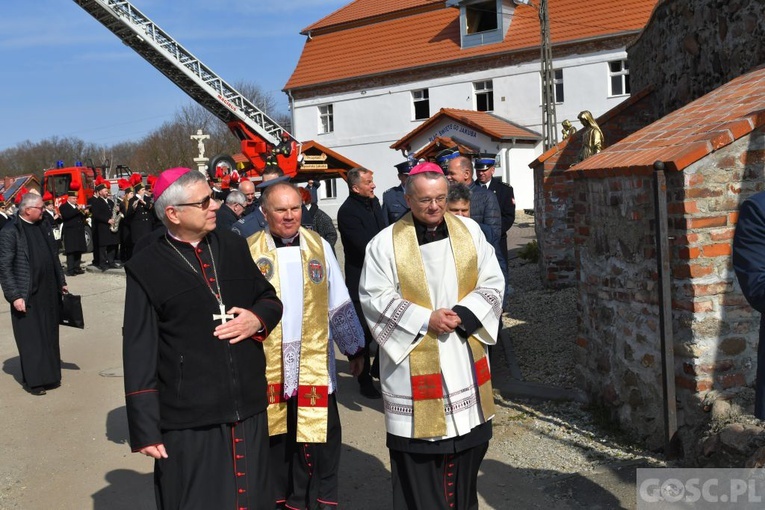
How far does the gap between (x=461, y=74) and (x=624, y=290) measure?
28390 mm

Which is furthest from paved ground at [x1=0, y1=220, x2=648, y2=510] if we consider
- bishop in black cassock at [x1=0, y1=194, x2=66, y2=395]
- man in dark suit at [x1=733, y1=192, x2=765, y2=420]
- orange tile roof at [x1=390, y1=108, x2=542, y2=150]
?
orange tile roof at [x1=390, y1=108, x2=542, y2=150]

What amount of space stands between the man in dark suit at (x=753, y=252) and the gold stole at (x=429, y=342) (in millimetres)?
1434

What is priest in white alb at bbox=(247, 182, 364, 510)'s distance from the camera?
4504 millimetres

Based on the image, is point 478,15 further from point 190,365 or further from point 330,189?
point 190,365

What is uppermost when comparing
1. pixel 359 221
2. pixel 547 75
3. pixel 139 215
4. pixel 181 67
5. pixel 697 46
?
pixel 181 67

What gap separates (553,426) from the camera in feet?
19.5

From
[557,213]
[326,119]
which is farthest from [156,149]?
[557,213]

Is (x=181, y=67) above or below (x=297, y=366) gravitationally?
above

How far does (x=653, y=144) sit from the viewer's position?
539 centimetres

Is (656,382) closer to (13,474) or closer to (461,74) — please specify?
(13,474)

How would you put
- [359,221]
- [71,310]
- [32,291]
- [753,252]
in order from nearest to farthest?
[753,252]
[359,221]
[32,291]
[71,310]

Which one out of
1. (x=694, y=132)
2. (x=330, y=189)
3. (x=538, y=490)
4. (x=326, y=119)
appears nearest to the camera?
(x=538, y=490)

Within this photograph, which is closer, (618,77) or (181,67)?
(618,77)

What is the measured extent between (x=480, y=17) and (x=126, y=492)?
98.7 feet
